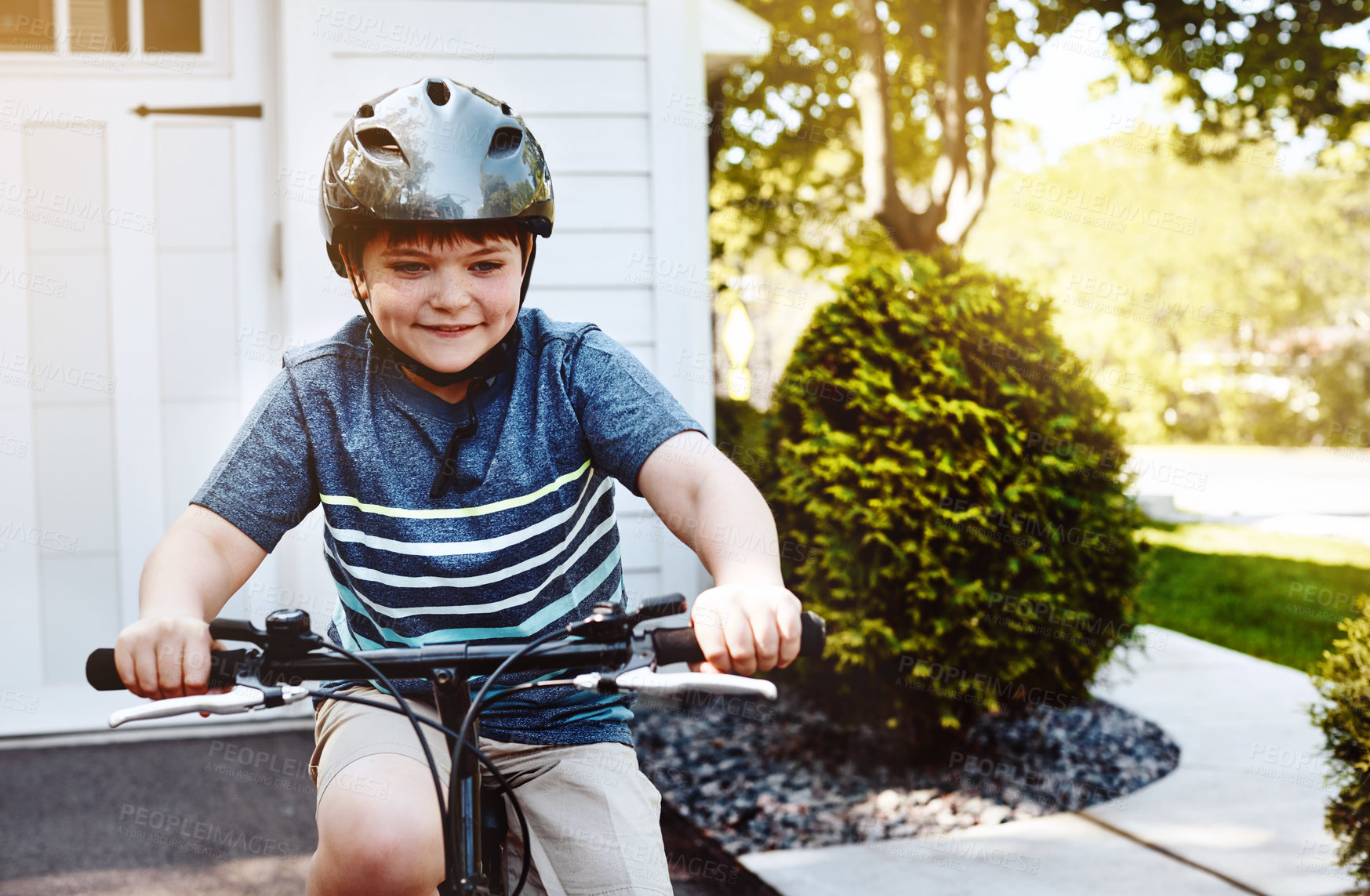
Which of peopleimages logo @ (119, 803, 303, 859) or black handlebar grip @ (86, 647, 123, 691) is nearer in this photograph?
→ black handlebar grip @ (86, 647, 123, 691)

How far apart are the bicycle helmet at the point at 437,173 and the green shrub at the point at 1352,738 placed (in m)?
2.63

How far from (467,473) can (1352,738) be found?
2.77 m

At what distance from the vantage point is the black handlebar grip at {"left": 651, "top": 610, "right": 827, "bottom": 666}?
1.32 meters

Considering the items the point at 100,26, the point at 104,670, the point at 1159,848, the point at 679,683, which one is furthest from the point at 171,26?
the point at 1159,848

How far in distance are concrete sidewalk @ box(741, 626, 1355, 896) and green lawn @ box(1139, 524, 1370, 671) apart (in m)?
0.91

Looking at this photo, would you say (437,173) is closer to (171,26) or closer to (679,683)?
(679,683)

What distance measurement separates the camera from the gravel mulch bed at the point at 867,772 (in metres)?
4.09

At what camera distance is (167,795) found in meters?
4.18

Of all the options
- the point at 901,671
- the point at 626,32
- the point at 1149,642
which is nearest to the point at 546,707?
the point at 901,671

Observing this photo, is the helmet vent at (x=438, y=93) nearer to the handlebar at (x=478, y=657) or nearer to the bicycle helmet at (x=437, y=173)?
the bicycle helmet at (x=437, y=173)

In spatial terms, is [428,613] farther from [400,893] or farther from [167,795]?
[167,795]

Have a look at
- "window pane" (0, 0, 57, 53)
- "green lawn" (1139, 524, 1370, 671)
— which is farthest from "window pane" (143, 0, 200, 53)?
"green lawn" (1139, 524, 1370, 671)

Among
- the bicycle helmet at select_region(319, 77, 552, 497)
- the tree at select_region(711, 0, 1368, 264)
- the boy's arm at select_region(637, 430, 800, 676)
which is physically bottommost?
the boy's arm at select_region(637, 430, 800, 676)

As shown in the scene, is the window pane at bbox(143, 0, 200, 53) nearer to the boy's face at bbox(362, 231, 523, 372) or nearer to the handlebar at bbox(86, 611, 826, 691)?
the boy's face at bbox(362, 231, 523, 372)
